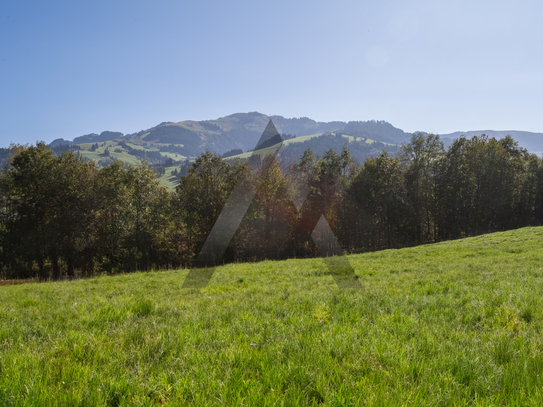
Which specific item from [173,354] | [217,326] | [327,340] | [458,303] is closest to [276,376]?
[327,340]

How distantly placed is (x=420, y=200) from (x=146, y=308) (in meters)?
61.8

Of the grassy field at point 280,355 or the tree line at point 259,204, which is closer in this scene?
the grassy field at point 280,355

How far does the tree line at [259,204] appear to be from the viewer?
117ft

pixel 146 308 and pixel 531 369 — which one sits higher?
pixel 531 369

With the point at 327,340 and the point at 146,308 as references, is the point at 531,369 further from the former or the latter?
the point at 146,308

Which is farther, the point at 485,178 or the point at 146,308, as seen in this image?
the point at 485,178

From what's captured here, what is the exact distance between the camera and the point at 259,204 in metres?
49.0

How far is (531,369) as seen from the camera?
10.4ft

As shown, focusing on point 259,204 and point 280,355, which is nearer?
point 280,355

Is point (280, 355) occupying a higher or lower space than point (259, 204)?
lower

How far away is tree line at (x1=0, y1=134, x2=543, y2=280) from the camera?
117ft

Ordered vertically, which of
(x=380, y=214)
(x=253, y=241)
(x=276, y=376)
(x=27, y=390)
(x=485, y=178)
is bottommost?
(x=253, y=241)

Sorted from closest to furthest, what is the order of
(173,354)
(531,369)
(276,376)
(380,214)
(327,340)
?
(276,376), (531,369), (173,354), (327,340), (380,214)

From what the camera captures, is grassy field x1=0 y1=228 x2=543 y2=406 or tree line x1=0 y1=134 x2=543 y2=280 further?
tree line x1=0 y1=134 x2=543 y2=280
